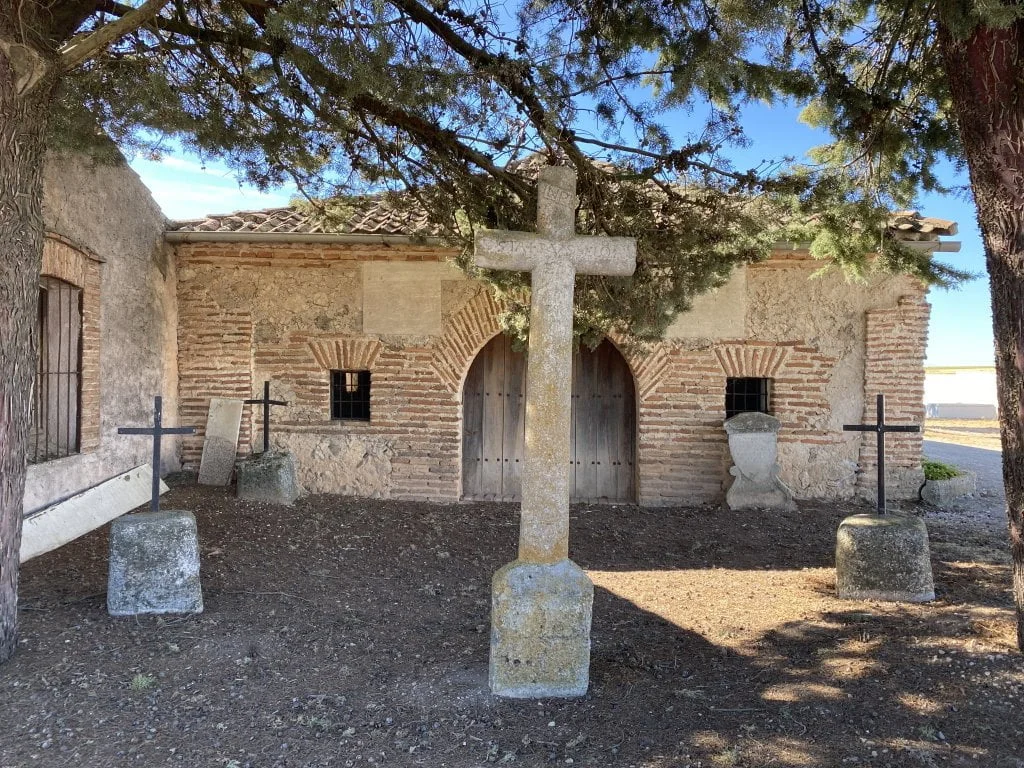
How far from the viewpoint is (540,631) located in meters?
3.34

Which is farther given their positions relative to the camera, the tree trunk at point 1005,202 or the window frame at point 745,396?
the window frame at point 745,396

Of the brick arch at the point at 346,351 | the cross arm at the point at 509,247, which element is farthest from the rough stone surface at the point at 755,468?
the cross arm at the point at 509,247

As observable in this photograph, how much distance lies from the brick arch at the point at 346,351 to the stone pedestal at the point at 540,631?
511 cm

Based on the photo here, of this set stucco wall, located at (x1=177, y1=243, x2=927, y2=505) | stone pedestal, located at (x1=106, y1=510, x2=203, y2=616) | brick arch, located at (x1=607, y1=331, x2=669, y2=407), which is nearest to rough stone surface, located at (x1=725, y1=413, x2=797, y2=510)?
stucco wall, located at (x1=177, y1=243, x2=927, y2=505)

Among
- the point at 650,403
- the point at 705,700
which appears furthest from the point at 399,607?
the point at 650,403

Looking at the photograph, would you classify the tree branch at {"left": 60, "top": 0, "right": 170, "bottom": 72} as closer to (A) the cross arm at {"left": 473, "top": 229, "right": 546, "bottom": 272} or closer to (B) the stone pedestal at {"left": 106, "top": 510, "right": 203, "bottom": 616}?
(A) the cross arm at {"left": 473, "top": 229, "right": 546, "bottom": 272}

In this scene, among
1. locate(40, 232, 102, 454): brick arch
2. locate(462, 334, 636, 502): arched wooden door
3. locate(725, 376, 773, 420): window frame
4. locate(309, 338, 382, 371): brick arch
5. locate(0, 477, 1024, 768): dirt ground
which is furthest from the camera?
locate(462, 334, 636, 502): arched wooden door

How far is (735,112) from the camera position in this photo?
452cm

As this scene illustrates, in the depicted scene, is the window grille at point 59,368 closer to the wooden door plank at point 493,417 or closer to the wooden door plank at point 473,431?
the wooden door plank at point 473,431

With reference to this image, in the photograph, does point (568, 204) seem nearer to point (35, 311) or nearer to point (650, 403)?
point (35, 311)

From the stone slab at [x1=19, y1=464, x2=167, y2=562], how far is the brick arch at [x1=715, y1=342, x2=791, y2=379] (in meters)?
5.90

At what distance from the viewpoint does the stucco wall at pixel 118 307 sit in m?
5.92

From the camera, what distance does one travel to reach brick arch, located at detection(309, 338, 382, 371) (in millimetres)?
8078

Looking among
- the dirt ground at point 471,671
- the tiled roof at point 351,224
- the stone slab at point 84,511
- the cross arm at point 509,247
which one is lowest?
the dirt ground at point 471,671
